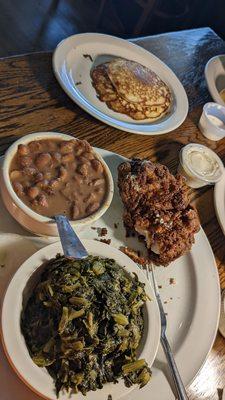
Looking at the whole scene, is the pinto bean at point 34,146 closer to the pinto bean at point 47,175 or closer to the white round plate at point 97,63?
the pinto bean at point 47,175

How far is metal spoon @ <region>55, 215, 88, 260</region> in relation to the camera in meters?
1.38

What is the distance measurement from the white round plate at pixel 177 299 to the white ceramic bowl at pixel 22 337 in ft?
0.33

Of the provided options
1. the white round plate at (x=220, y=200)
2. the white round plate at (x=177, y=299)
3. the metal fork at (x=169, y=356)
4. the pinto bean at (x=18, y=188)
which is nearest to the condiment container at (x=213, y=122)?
the white round plate at (x=220, y=200)

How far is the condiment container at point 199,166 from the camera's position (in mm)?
2064

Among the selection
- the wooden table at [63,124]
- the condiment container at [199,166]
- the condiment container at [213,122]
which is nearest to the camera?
the wooden table at [63,124]

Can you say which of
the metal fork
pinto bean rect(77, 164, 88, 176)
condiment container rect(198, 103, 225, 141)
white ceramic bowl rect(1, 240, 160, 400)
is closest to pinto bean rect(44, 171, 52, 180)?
pinto bean rect(77, 164, 88, 176)

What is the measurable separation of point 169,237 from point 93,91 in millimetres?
993

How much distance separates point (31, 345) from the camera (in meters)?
1.27

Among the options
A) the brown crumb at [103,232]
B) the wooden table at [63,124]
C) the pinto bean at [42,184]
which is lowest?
the brown crumb at [103,232]

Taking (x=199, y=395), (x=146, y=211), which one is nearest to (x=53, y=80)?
(x=146, y=211)

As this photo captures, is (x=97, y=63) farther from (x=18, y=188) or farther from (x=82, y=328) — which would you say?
(x=82, y=328)

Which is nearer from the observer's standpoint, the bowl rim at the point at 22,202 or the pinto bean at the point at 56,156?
the bowl rim at the point at 22,202

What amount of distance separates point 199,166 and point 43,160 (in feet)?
2.94

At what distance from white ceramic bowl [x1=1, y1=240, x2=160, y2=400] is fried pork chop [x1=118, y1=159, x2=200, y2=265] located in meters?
0.20
